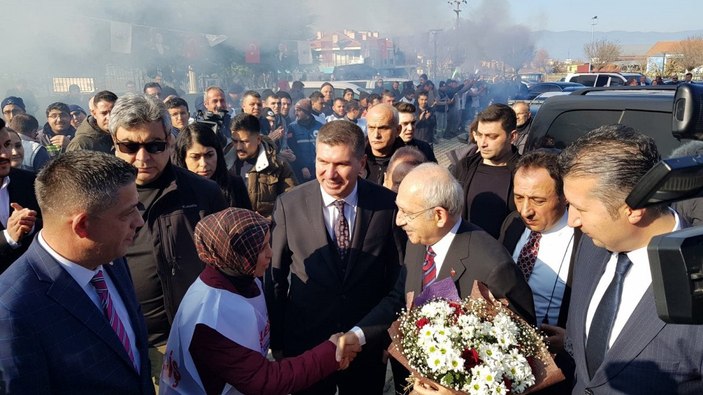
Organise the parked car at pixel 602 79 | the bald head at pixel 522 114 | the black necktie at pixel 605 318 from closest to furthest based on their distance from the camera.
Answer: the black necktie at pixel 605 318, the bald head at pixel 522 114, the parked car at pixel 602 79

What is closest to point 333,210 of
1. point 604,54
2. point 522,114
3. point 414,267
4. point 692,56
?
point 414,267

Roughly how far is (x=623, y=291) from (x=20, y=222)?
3.02 meters

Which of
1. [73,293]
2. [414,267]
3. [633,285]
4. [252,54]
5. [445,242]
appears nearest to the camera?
[73,293]

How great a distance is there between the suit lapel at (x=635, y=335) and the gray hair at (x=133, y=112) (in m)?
2.66

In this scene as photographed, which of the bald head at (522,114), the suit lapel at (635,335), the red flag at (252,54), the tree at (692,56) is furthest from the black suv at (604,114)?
the tree at (692,56)

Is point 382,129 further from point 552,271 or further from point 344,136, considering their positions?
point 552,271

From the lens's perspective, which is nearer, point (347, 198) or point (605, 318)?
point (605, 318)

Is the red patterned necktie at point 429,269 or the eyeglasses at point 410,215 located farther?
the red patterned necktie at point 429,269

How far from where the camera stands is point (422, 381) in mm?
2041

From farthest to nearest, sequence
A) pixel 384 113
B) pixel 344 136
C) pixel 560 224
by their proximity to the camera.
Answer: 1. pixel 384 113
2. pixel 344 136
3. pixel 560 224

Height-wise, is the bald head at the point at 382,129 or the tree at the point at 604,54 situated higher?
the tree at the point at 604,54

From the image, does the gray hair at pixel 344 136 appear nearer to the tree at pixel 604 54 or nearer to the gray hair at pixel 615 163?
the gray hair at pixel 615 163

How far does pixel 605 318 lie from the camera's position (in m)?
2.08

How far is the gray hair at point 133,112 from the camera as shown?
10.1 ft
